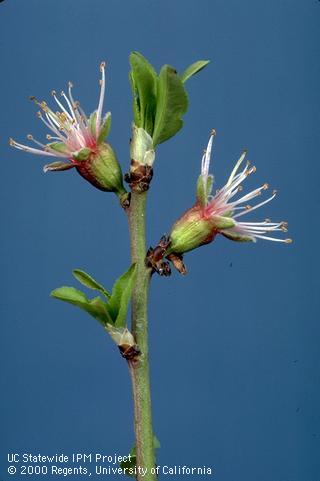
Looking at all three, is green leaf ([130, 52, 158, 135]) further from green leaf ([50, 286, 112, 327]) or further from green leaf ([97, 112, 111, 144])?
green leaf ([50, 286, 112, 327])

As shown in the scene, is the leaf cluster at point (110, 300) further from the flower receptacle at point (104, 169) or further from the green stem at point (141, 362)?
the flower receptacle at point (104, 169)

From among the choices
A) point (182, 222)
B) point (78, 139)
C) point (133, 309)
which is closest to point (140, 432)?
point (133, 309)

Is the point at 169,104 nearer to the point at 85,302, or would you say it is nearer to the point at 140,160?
the point at 140,160

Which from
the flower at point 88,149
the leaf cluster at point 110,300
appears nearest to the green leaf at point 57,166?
the flower at point 88,149

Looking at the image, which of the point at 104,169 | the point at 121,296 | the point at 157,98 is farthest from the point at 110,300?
the point at 157,98

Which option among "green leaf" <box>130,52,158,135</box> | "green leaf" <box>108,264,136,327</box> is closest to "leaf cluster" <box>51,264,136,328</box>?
"green leaf" <box>108,264,136,327</box>

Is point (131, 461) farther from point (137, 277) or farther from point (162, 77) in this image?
point (162, 77)
